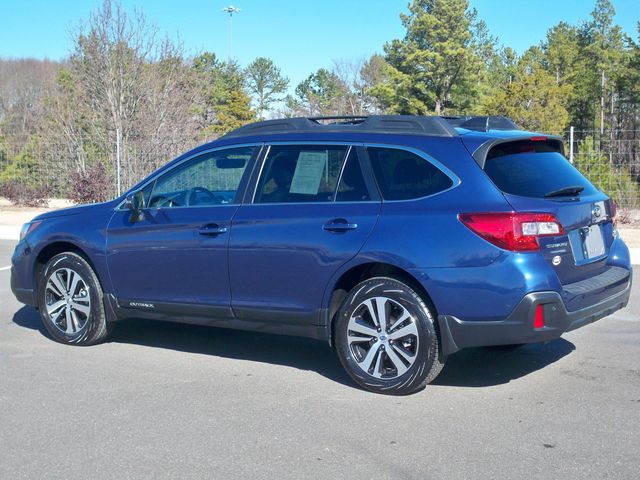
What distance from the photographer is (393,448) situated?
4453mm

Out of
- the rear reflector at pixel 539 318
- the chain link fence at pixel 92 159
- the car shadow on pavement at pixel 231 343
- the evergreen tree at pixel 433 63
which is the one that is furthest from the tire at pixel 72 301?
the evergreen tree at pixel 433 63

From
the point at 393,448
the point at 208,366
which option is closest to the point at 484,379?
the point at 393,448

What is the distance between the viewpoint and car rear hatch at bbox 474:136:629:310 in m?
5.16

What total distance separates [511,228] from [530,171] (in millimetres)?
675

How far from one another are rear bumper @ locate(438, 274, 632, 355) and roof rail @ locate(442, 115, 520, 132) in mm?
1337

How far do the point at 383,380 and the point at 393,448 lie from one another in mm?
990

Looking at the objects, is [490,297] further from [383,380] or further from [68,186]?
[68,186]

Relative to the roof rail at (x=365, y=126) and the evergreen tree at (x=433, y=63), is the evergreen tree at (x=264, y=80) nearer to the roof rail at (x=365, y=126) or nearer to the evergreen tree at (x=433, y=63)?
the evergreen tree at (x=433, y=63)

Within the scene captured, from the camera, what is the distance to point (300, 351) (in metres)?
6.75

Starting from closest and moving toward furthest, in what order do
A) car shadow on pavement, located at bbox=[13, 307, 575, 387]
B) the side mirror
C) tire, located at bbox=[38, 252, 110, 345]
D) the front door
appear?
car shadow on pavement, located at bbox=[13, 307, 575, 387]
the front door
the side mirror
tire, located at bbox=[38, 252, 110, 345]

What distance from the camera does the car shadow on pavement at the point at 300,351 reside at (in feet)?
19.5

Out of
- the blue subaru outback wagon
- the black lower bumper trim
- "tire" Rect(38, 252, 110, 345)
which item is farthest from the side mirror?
the black lower bumper trim

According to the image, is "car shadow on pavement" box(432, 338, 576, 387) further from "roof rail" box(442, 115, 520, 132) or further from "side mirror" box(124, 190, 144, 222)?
"side mirror" box(124, 190, 144, 222)

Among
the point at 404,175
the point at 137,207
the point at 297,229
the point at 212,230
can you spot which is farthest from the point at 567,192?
the point at 137,207
